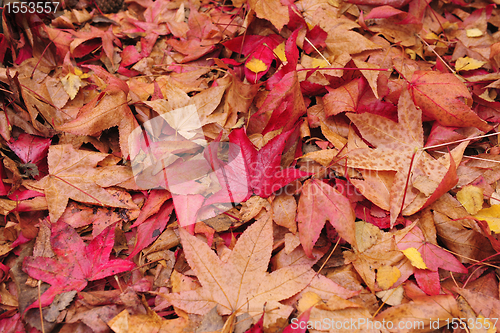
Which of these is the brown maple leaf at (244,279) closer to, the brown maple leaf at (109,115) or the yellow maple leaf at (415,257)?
the yellow maple leaf at (415,257)

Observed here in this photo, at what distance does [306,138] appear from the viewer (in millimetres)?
1162

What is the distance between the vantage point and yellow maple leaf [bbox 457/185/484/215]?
969 millimetres

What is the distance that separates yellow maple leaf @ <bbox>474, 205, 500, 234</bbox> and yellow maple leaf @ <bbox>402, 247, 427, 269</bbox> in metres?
0.24

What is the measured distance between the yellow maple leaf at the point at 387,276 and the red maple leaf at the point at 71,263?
2.77 feet

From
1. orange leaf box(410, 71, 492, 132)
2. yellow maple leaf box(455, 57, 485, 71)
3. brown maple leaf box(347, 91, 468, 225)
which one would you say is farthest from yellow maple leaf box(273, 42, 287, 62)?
yellow maple leaf box(455, 57, 485, 71)

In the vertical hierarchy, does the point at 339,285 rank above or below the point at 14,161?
below

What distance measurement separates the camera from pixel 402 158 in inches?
40.3

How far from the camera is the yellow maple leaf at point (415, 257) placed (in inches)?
35.6

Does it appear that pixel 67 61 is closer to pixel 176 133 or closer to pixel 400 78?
pixel 176 133

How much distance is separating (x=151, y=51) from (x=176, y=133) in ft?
1.98

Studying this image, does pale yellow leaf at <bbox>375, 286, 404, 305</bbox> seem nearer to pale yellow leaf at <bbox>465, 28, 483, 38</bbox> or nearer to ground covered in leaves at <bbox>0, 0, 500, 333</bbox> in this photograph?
ground covered in leaves at <bbox>0, 0, 500, 333</bbox>

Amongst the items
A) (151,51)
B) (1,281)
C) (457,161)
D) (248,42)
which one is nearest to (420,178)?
(457,161)

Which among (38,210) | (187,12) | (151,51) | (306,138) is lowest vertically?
(38,210)

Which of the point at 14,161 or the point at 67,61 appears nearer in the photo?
the point at 14,161
